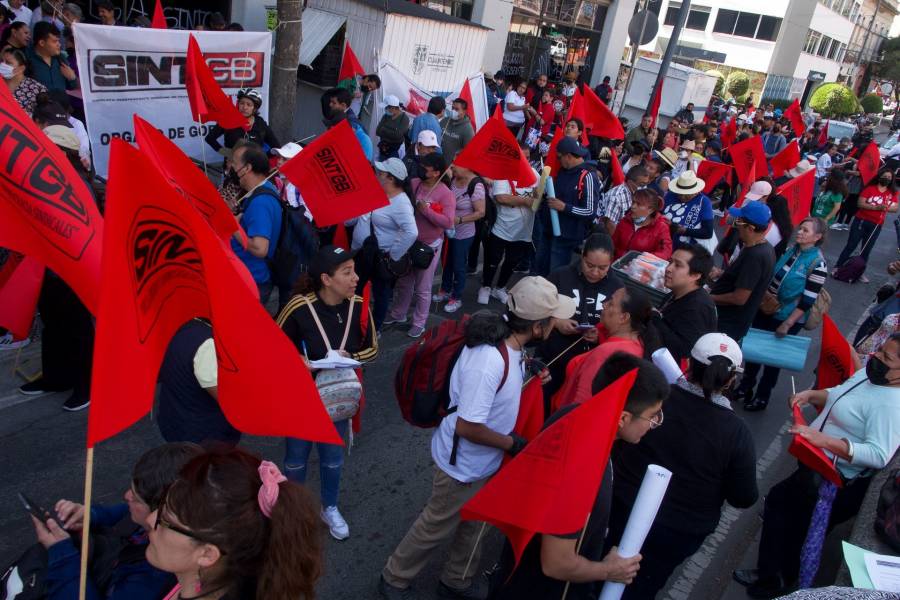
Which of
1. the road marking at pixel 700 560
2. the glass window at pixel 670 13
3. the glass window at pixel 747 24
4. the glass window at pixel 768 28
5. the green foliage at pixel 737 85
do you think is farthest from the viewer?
the glass window at pixel 670 13

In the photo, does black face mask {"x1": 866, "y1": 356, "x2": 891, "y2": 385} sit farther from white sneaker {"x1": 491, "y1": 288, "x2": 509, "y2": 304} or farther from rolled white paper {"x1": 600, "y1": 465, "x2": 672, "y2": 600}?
white sneaker {"x1": 491, "y1": 288, "x2": 509, "y2": 304}

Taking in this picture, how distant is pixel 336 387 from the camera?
3.38 meters

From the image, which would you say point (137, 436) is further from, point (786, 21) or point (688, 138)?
point (786, 21)

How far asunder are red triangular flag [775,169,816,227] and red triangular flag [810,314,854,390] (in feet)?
10.2

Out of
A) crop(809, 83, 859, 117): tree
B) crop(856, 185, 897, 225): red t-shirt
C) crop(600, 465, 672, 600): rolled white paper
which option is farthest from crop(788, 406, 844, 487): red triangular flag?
crop(809, 83, 859, 117): tree

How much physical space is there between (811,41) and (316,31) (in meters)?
46.2

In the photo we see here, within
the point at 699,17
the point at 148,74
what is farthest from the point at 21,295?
the point at 699,17

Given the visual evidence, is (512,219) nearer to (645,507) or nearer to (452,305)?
(452,305)

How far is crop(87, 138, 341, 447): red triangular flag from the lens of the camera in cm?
192

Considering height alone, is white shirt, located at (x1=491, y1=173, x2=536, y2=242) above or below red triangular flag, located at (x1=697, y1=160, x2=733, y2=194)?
below

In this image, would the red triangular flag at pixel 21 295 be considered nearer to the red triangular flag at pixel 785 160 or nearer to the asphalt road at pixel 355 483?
the asphalt road at pixel 355 483

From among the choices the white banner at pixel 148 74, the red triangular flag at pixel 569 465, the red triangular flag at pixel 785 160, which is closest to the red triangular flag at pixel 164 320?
the red triangular flag at pixel 569 465

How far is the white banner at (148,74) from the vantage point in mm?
5602

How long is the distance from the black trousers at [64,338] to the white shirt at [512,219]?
3783 millimetres
